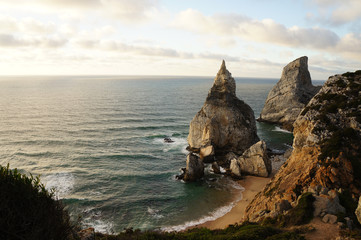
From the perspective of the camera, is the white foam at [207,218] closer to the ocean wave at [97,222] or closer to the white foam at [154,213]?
the white foam at [154,213]

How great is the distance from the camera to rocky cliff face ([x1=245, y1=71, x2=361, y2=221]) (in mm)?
20609

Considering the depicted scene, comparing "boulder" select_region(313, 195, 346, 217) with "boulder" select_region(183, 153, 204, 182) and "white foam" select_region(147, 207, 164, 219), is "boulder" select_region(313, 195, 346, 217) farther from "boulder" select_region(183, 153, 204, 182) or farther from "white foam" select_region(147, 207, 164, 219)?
"boulder" select_region(183, 153, 204, 182)

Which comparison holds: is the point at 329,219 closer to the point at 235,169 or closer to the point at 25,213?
the point at 25,213

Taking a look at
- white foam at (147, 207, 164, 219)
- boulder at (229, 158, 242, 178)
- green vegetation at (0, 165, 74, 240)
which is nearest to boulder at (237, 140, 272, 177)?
boulder at (229, 158, 242, 178)

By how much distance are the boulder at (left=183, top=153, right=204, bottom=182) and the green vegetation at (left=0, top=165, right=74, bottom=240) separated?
89.8ft

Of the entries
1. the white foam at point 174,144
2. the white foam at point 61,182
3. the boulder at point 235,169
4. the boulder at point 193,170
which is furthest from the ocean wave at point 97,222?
the white foam at point 174,144

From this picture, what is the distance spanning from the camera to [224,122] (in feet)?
165

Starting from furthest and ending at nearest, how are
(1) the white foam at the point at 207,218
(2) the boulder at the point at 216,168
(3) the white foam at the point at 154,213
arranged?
Answer: 1. (2) the boulder at the point at 216,168
2. (3) the white foam at the point at 154,213
3. (1) the white foam at the point at 207,218

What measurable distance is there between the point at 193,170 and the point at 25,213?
30.1 m

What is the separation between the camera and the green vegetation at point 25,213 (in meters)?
10.9

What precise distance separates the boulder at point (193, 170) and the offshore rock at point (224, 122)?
9.04m

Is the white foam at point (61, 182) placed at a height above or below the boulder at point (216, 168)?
below

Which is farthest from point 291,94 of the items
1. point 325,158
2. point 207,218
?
point 207,218

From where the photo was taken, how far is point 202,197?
35.2m
